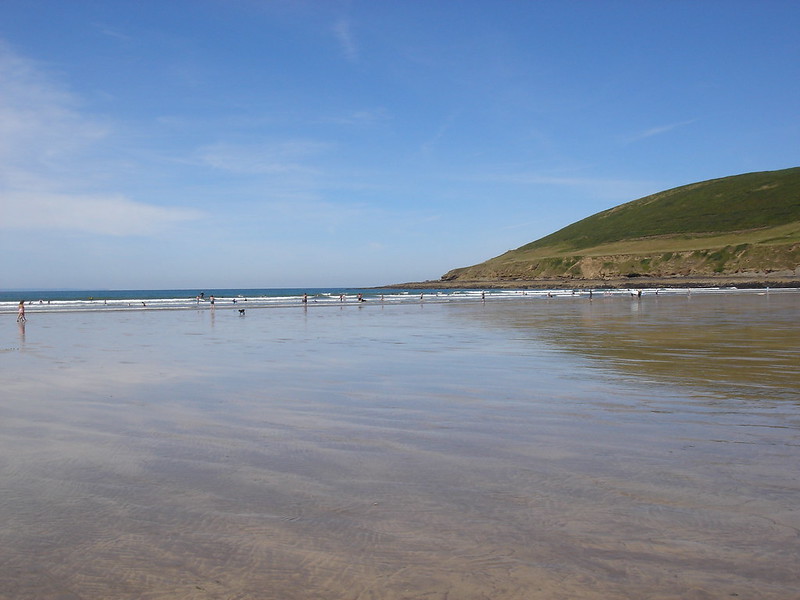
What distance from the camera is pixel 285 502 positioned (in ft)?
19.4

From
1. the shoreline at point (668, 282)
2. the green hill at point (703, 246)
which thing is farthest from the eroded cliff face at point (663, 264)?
the shoreline at point (668, 282)

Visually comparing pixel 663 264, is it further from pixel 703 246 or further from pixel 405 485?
pixel 405 485

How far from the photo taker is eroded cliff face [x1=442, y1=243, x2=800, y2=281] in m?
129

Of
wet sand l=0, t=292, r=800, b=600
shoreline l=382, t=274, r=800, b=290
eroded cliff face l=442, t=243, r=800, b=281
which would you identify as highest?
eroded cliff face l=442, t=243, r=800, b=281

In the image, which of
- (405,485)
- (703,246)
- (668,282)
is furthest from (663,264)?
(405,485)

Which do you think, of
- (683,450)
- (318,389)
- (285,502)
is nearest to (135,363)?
(318,389)

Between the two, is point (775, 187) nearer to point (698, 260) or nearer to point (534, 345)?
point (698, 260)

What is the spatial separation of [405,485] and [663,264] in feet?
509

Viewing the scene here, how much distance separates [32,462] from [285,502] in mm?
3397

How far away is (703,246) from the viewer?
504 feet

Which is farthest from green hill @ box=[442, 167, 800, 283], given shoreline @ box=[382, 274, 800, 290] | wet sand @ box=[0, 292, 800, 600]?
wet sand @ box=[0, 292, 800, 600]

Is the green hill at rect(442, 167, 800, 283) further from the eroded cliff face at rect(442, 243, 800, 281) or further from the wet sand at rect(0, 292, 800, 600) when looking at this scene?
the wet sand at rect(0, 292, 800, 600)

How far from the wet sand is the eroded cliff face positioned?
4943 inches

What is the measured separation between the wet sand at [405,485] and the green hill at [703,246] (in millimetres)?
124818
